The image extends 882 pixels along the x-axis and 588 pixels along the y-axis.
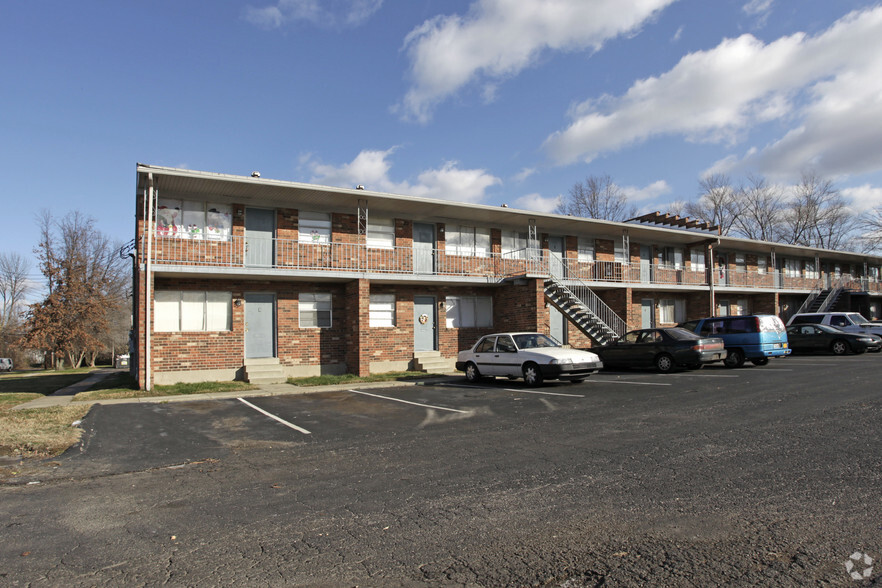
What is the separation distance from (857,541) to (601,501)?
1725 mm

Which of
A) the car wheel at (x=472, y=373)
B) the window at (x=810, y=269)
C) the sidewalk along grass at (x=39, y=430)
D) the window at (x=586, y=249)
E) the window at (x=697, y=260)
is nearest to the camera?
the sidewalk along grass at (x=39, y=430)

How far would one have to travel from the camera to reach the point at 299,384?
51.1 feet

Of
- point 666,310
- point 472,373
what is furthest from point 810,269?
point 472,373

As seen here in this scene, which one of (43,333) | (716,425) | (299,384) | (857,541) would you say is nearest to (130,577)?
(857,541)

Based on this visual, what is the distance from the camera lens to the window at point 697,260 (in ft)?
89.6

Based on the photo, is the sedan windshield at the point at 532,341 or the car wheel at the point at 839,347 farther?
the car wheel at the point at 839,347

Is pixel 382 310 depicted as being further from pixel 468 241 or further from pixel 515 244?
pixel 515 244

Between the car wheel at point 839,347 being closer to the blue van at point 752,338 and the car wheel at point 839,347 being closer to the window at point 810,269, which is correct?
the blue van at point 752,338

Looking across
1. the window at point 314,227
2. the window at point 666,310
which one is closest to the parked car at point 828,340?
the window at point 666,310

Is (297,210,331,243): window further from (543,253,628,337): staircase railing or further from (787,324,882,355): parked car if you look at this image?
(787,324,882,355): parked car

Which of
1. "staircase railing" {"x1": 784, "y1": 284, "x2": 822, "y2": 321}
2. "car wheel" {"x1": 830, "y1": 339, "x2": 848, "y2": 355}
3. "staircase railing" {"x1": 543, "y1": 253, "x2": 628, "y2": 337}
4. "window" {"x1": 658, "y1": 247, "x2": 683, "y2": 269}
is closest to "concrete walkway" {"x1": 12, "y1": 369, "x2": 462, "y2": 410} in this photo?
"staircase railing" {"x1": 543, "y1": 253, "x2": 628, "y2": 337}

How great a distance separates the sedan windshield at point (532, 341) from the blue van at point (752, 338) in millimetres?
6438

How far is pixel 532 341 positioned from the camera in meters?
14.5

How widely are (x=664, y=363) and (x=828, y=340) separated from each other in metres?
10.4
